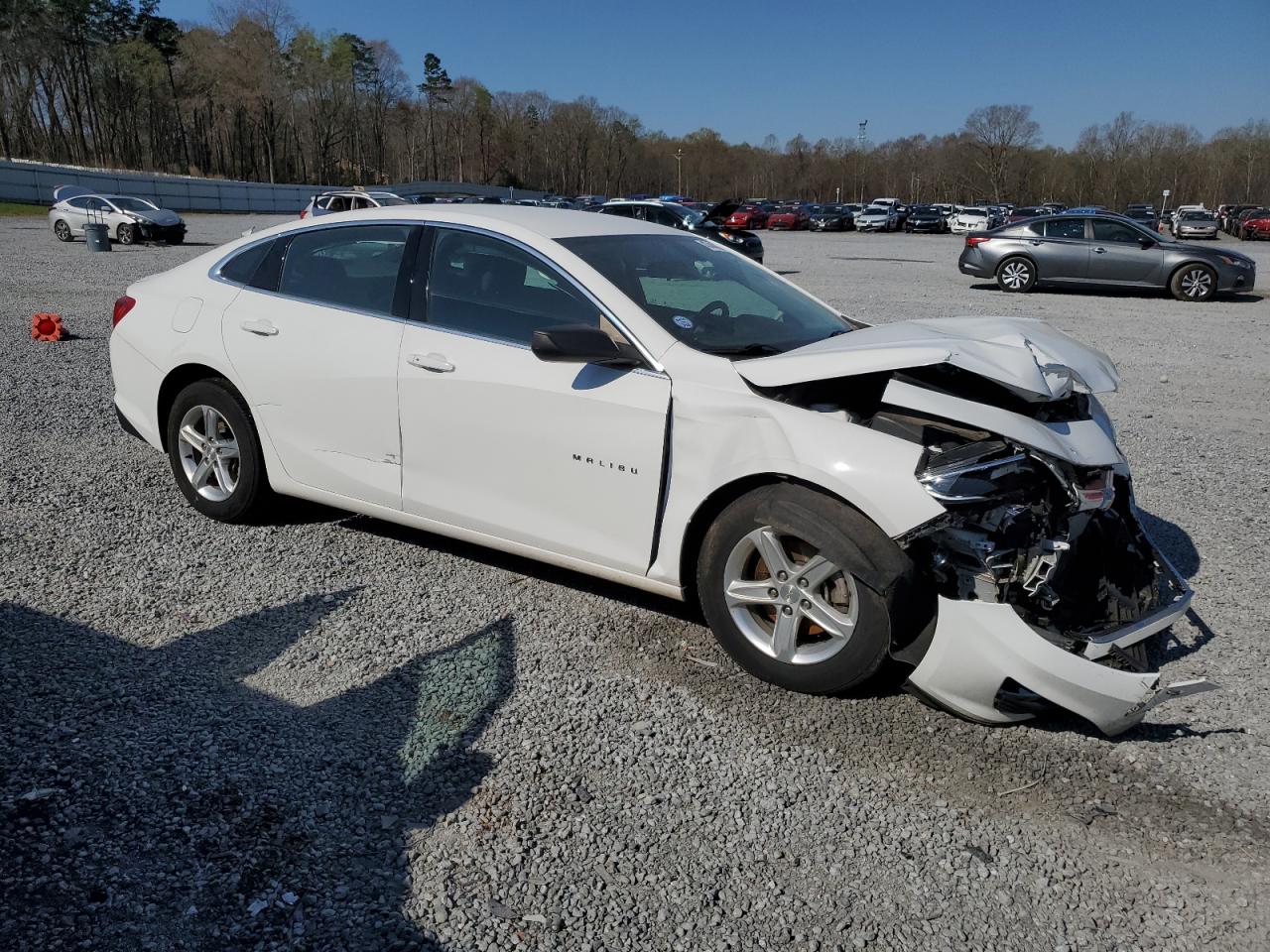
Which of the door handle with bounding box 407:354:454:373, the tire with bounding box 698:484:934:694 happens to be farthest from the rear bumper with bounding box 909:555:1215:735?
the door handle with bounding box 407:354:454:373

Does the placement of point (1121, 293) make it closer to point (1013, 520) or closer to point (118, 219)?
point (1013, 520)

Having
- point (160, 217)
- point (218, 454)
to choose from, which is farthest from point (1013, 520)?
point (160, 217)

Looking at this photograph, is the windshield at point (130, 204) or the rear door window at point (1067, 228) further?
the windshield at point (130, 204)

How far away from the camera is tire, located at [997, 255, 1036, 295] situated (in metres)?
19.9

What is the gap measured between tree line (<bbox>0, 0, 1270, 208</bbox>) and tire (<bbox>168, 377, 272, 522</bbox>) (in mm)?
90932

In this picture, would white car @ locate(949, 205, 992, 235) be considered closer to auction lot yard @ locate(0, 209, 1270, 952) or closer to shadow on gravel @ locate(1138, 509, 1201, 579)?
shadow on gravel @ locate(1138, 509, 1201, 579)

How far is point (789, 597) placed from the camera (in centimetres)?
352

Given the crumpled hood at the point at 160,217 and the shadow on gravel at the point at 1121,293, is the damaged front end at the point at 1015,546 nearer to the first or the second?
the shadow on gravel at the point at 1121,293

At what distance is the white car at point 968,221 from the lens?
54.1m

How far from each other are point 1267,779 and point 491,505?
2927mm

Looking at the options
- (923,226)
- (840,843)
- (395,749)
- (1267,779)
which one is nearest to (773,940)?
(840,843)

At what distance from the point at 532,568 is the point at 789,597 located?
5.36ft

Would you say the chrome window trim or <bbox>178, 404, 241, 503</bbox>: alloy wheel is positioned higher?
the chrome window trim

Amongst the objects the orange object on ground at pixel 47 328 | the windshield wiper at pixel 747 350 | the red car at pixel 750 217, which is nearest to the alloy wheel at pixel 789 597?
the windshield wiper at pixel 747 350
